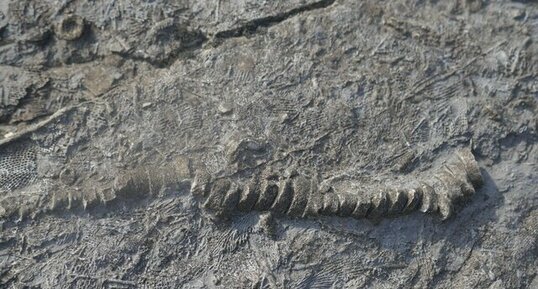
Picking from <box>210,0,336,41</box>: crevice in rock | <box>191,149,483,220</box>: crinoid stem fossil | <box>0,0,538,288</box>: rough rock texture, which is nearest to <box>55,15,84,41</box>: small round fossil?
<box>0,0,538,288</box>: rough rock texture

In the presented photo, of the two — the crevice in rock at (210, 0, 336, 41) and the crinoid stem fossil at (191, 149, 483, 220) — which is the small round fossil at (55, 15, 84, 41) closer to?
the crevice in rock at (210, 0, 336, 41)

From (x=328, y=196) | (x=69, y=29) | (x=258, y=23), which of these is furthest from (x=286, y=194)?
(x=69, y=29)

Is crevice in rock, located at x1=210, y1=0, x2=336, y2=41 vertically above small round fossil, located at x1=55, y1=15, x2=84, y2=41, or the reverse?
crevice in rock, located at x1=210, y1=0, x2=336, y2=41

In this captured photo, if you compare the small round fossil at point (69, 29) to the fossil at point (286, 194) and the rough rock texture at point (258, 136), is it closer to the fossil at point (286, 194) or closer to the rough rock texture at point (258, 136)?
the rough rock texture at point (258, 136)

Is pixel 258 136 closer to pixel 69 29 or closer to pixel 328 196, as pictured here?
pixel 328 196

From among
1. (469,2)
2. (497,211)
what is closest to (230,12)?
(469,2)

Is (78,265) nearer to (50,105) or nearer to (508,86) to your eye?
(50,105)
